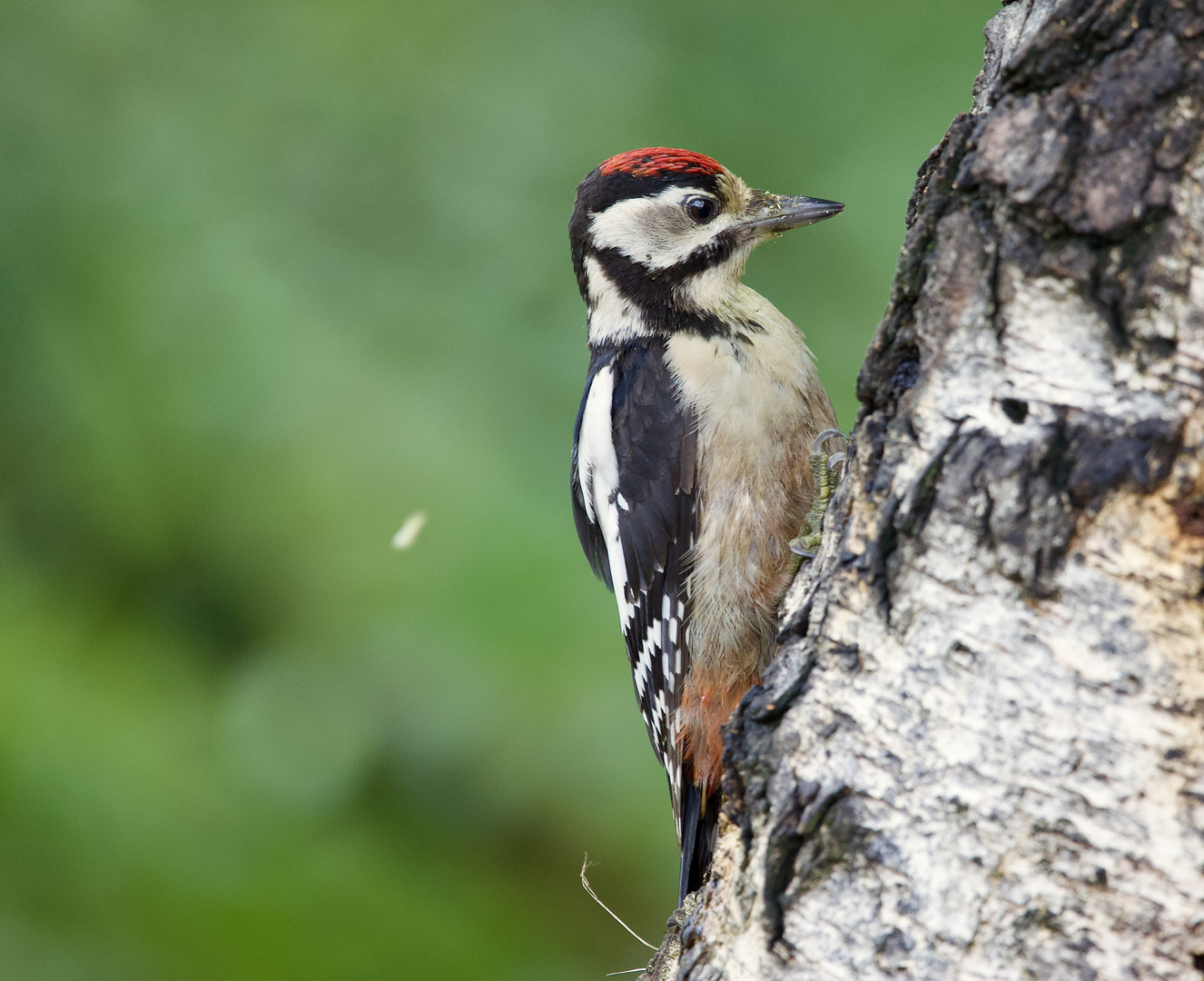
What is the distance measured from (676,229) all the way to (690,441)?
498 millimetres

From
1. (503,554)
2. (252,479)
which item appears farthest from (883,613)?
(252,479)

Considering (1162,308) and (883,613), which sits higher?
(1162,308)

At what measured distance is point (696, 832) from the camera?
2307 millimetres

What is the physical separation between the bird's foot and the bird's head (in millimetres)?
367

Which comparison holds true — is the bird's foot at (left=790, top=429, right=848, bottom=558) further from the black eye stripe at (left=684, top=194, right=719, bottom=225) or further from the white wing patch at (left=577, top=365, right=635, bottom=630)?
the black eye stripe at (left=684, top=194, right=719, bottom=225)

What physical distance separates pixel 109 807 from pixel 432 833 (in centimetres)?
70

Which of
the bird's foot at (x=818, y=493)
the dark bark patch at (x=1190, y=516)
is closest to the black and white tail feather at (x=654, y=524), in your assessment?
the bird's foot at (x=818, y=493)

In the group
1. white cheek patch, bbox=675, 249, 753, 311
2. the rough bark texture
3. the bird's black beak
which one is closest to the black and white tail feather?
white cheek patch, bbox=675, 249, 753, 311

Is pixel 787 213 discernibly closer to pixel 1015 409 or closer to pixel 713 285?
pixel 713 285

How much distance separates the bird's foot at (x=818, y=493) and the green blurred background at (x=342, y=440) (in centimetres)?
43

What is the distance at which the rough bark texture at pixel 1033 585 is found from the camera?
3.26 feet

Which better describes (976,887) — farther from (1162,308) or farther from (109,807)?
(109,807)

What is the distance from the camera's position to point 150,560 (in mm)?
2727

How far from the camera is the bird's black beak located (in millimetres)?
2398
